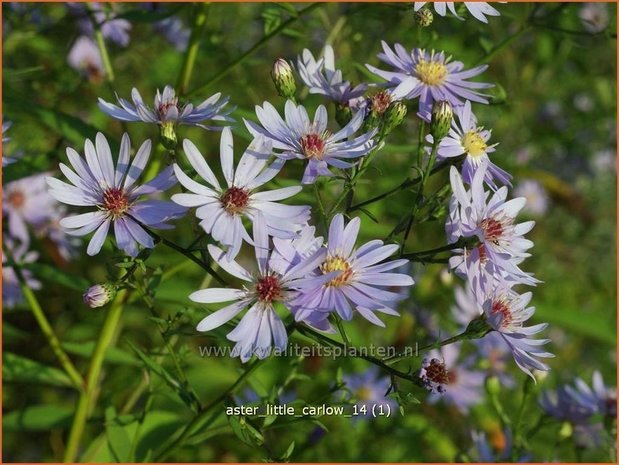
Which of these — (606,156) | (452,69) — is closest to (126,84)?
(452,69)

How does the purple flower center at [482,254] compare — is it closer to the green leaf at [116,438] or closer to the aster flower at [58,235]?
the green leaf at [116,438]

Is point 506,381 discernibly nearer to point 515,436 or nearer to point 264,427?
point 515,436

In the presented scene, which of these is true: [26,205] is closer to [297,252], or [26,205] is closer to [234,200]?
[234,200]

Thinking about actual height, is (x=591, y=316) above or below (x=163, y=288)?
above

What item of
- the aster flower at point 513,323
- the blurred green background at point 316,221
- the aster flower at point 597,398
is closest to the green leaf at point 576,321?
the blurred green background at point 316,221

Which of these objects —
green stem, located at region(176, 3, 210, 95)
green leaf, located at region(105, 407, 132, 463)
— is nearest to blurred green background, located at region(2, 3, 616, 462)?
green leaf, located at region(105, 407, 132, 463)

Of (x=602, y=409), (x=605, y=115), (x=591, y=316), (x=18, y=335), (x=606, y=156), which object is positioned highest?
(x=606, y=156)
